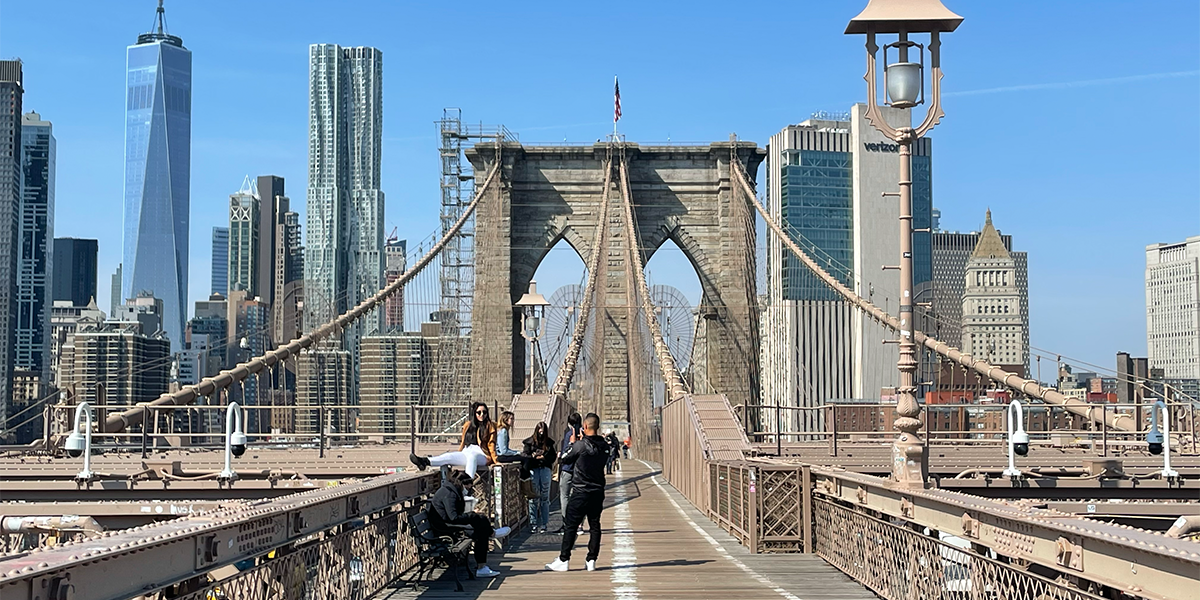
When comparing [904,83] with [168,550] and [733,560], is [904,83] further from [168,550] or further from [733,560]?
[168,550]

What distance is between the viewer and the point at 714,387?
55281 mm

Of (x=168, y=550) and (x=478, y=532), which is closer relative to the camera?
(x=168, y=550)

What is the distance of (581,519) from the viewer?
1259 cm

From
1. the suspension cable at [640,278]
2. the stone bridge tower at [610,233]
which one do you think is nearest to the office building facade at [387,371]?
the stone bridge tower at [610,233]

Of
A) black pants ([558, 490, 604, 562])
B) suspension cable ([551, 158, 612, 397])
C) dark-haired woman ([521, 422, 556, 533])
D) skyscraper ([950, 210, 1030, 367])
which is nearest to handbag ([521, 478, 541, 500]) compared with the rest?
dark-haired woman ([521, 422, 556, 533])

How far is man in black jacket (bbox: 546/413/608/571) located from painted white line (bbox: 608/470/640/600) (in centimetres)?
39

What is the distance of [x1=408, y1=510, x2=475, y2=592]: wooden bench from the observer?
36.8 ft

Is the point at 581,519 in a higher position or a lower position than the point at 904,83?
lower

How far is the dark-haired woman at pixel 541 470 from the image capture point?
16.8 meters

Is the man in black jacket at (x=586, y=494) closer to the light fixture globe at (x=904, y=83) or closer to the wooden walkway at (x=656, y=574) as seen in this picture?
the wooden walkway at (x=656, y=574)

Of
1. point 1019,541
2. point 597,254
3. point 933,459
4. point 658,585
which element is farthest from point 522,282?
point 1019,541

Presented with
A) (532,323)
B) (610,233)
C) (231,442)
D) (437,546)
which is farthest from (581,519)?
(610,233)

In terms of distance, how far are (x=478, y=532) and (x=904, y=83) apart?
6209mm

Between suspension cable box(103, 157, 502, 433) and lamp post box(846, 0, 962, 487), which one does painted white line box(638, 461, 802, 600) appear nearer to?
lamp post box(846, 0, 962, 487)
